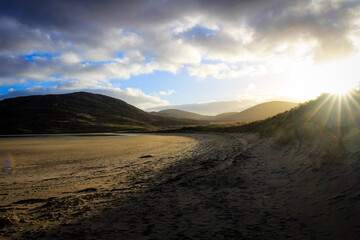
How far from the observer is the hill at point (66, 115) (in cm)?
8919

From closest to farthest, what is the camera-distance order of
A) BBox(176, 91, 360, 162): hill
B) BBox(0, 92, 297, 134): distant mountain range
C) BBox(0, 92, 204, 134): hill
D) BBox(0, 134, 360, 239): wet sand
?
BBox(0, 134, 360, 239): wet sand
BBox(176, 91, 360, 162): hill
BBox(0, 92, 297, 134): distant mountain range
BBox(0, 92, 204, 134): hill

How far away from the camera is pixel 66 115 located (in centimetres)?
11219

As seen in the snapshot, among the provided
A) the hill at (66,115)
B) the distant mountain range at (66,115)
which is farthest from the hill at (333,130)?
the hill at (66,115)

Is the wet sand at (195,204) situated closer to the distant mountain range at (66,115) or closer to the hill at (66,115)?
the distant mountain range at (66,115)

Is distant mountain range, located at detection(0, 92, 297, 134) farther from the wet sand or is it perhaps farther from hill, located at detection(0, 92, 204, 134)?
the wet sand

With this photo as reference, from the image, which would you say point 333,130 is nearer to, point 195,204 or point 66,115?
point 195,204

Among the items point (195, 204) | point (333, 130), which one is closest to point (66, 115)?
point (195, 204)

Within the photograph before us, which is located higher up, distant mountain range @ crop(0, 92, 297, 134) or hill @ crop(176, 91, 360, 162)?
distant mountain range @ crop(0, 92, 297, 134)


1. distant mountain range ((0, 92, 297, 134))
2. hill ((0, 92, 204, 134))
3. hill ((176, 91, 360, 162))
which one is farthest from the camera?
hill ((0, 92, 204, 134))

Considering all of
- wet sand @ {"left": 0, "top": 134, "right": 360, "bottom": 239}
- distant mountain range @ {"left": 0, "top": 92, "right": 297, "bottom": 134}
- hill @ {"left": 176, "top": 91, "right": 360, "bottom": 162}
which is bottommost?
wet sand @ {"left": 0, "top": 134, "right": 360, "bottom": 239}

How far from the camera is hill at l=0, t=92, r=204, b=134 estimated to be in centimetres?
8919

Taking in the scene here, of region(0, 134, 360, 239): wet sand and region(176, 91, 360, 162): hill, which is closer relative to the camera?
region(0, 134, 360, 239): wet sand

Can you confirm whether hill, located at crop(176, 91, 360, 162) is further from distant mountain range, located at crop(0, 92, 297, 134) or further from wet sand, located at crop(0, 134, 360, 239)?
distant mountain range, located at crop(0, 92, 297, 134)

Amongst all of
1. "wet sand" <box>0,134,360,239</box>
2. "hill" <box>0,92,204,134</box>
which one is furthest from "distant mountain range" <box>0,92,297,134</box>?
"wet sand" <box>0,134,360,239</box>
